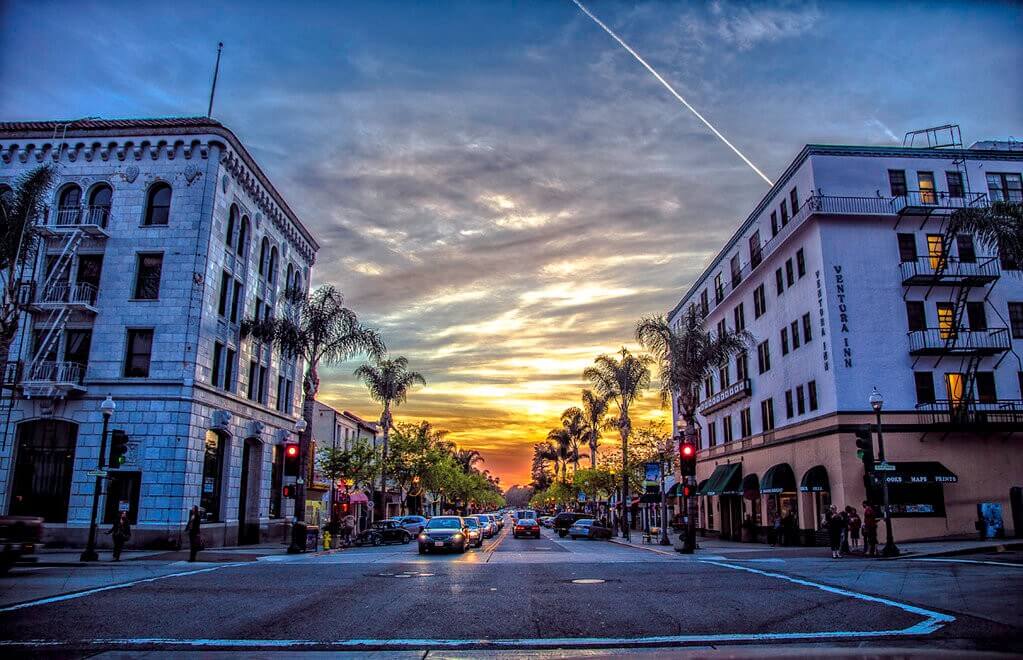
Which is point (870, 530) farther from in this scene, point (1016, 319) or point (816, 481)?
point (1016, 319)

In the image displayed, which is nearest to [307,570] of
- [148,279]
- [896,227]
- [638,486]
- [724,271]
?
[148,279]

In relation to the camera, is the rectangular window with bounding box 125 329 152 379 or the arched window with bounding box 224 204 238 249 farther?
the arched window with bounding box 224 204 238 249

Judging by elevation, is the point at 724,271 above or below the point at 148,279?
above

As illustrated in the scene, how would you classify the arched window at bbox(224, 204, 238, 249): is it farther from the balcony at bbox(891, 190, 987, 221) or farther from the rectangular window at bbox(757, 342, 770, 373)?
the balcony at bbox(891, 190, 987, 221)

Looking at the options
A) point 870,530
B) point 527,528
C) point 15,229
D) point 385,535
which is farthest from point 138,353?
point 527,528

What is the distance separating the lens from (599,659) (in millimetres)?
7625

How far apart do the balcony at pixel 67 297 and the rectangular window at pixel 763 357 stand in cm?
3474

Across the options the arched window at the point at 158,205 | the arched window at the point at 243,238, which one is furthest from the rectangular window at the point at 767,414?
the arched window at the point at 158,205

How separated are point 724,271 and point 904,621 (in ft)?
133

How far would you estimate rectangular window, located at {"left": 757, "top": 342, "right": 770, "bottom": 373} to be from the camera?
4016cm

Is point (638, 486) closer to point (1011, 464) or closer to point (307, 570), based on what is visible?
point (1011, 464)

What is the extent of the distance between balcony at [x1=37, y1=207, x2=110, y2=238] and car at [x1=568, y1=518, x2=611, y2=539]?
119 ft

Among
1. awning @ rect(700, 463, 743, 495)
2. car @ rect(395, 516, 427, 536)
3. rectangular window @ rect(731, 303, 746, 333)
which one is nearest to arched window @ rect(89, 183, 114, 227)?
car @ rect(395, 516, 427, 536)

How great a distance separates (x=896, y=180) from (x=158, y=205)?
35391 millimetres
